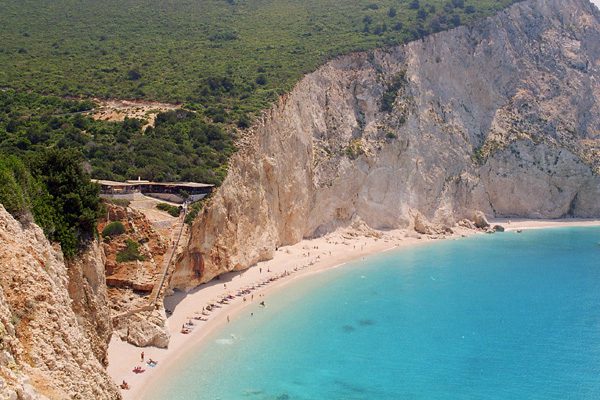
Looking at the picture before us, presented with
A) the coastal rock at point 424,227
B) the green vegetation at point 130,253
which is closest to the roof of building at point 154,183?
the green vegetation at point 130,253

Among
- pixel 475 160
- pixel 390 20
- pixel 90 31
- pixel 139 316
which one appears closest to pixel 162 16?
pixel 90 31

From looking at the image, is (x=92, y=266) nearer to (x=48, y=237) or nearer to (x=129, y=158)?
(x=48, y=237)

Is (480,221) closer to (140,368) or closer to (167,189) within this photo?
(167,189)

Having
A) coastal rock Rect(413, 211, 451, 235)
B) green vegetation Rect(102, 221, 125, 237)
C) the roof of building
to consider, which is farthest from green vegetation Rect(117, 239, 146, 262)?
coastal rock Rect(413, 211, 451, 235)

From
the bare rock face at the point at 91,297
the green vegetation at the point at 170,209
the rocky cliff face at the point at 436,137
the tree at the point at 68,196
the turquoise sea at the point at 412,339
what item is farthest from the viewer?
the rocky cliff face at the point at 436,137

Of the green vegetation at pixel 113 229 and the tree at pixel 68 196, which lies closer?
the tree at pixel 68 196

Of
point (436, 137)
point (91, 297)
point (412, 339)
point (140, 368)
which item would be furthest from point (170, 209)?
point (436, 137)

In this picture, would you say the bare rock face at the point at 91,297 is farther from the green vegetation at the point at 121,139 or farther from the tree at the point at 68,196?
the green vegetation at the point at 121,139
